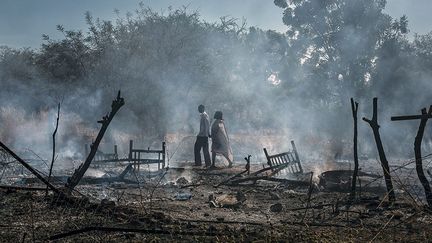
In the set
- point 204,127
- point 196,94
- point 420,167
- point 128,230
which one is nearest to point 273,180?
point 420,167

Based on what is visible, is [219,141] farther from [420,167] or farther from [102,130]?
[420,167]

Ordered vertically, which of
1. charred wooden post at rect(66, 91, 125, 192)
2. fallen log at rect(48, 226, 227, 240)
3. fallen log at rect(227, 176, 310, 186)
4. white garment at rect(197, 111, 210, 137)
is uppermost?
white garment at rect(197, 111, 210, 137)

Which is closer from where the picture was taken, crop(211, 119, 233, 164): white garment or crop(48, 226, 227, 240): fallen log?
crop(48, 226, 227, 240): fallen log

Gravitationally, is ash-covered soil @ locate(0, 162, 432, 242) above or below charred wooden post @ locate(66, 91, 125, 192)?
below

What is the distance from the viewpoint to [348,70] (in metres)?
31.9

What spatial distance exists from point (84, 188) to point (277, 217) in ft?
15.9

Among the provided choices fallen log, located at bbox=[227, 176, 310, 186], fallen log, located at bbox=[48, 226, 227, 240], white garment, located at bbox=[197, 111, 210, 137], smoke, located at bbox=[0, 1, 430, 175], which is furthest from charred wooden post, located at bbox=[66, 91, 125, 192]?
smoke, located at bbox=[0, 1, 430, 175]

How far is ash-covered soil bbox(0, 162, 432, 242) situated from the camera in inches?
208

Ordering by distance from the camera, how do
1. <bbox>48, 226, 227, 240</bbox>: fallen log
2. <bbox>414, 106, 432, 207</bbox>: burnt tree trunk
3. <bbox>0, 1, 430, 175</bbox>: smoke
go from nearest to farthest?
<bbox>48, 226, 227, 240</bbox>: fallen log
<bbox>414, 106, 432, 207</bbox>: burnt tree trunk
<bbox>0, 1, 430, 175</bbox>: smoke

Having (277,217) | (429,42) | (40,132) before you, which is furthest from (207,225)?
(429,42)

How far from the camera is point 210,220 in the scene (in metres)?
6.39

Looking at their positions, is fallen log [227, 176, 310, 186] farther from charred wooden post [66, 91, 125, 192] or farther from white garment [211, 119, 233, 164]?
white garment [211, 119, 233, 164]

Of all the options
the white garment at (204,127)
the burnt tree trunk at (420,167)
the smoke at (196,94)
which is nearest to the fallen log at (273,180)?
the burnt tree trunk at (420,167)

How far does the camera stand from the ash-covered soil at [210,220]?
5.28 metres
